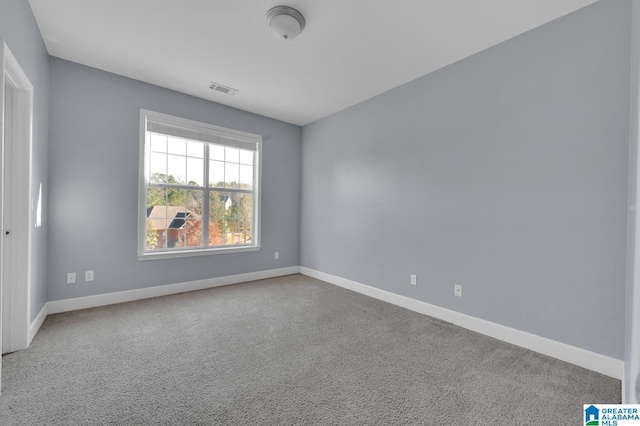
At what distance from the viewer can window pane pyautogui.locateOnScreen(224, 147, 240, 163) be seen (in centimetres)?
430

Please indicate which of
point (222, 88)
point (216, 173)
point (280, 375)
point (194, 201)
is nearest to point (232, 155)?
point (216, 173)

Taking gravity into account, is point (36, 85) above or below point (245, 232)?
above

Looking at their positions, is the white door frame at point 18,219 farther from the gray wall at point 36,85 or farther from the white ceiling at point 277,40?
the white ceiling at point 277,40

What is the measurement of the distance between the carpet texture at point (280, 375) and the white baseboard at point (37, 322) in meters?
0.08

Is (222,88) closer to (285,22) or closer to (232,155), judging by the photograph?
(232,155)

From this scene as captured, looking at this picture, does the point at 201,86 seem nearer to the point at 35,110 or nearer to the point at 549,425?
the point at 35,110

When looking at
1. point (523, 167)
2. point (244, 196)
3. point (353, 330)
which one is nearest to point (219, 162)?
point (244, 196)

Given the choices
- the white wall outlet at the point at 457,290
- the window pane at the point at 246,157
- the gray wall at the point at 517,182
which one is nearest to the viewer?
the gray wall at the point at 517,182

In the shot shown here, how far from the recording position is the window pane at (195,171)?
395 centimetres

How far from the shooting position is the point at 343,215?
420 cm

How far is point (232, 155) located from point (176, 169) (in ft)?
2.80

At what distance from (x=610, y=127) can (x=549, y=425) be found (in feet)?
6.53

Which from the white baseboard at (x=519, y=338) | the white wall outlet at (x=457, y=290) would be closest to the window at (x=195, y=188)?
the white baseboard at (x=519, y=338)

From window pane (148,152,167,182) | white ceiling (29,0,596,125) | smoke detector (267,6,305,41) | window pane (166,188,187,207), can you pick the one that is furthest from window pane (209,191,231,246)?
smoke detector (267,6,305,41)
